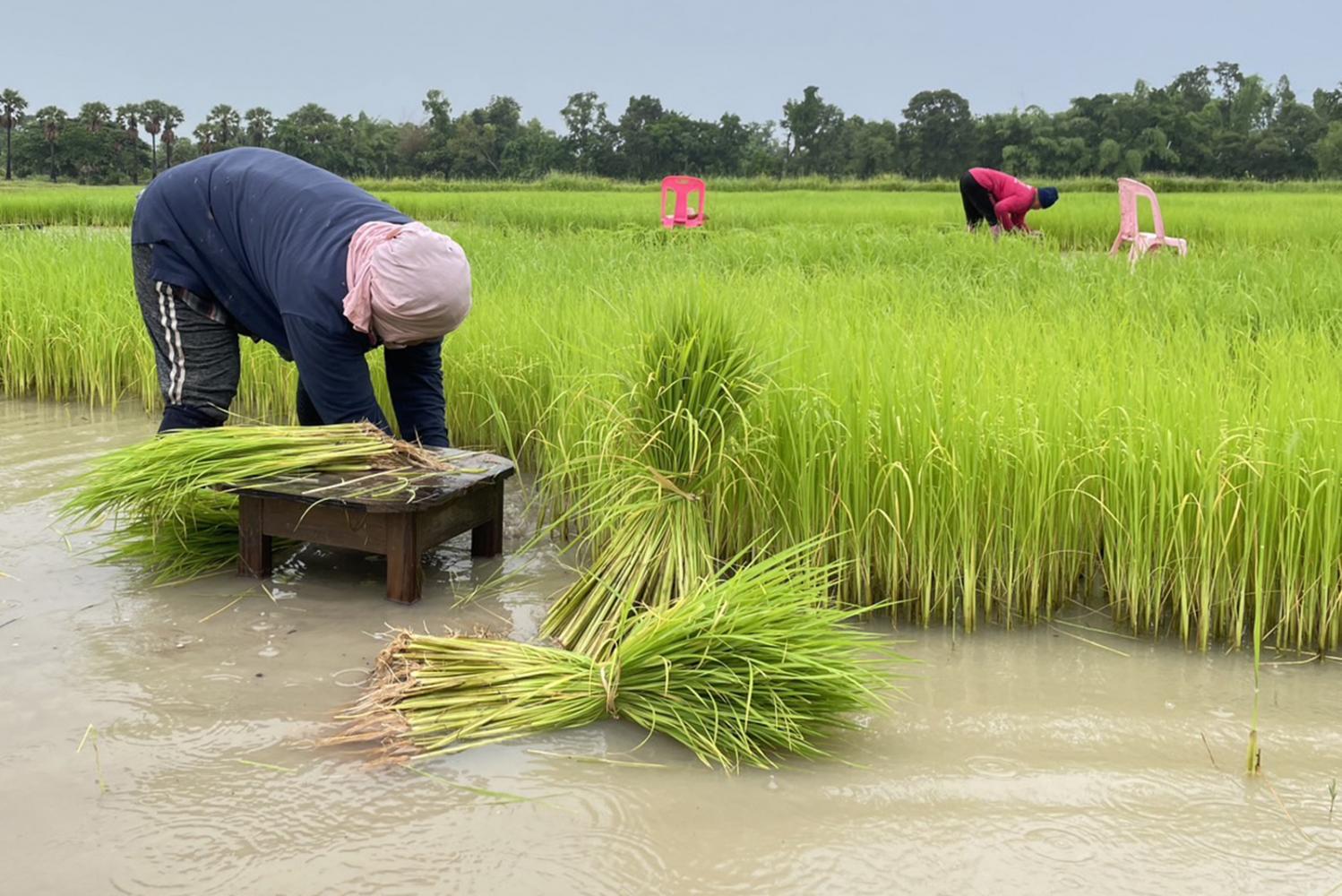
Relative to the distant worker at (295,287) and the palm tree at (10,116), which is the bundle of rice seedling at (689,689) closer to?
the distant worker at (295,287)

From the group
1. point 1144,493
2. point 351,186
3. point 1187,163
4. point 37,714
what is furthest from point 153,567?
point 1187,163

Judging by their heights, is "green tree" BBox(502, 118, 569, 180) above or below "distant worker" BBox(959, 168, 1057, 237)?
above

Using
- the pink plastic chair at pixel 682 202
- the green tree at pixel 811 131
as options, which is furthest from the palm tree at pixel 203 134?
the pink plastic chair at pixel 682 202

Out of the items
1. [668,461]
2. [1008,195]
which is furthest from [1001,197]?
[668,461]

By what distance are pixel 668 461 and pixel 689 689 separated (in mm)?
729

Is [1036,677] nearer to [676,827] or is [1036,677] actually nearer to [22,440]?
[676,827]

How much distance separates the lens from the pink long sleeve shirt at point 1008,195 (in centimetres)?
870

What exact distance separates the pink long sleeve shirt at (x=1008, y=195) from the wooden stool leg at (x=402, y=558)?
23.0ft

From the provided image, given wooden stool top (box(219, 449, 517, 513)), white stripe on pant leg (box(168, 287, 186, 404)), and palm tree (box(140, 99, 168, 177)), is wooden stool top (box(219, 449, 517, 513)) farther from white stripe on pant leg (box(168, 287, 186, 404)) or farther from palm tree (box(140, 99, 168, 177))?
palm tree (box(140, 99, 168, 177))

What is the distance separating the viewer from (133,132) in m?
39.4

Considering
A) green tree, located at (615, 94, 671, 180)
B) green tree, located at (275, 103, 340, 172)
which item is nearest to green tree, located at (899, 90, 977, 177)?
green tree, located at (615, 94, 671, 180)

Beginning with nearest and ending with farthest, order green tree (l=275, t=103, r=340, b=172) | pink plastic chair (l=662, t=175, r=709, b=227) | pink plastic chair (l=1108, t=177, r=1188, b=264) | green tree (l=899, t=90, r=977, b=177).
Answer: pink plastic chair (l=1108, t=177, r=1188, b=264) → pink plastic chair (l=662, t=175, r=709, b=227) → green tree (l=275, t=103, r=340, b=172) → green tree (l=899, t=90, r=977, b=177)

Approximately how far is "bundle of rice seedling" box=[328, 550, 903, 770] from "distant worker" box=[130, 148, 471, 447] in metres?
0.93

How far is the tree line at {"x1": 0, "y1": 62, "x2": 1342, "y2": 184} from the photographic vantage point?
38531mm
